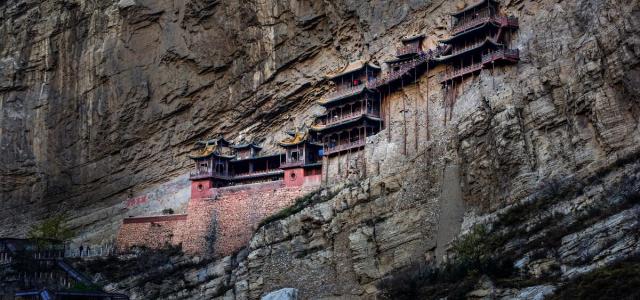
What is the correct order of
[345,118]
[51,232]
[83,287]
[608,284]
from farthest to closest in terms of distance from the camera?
[51,232] → [345,118] → [83,287] → [608,284]

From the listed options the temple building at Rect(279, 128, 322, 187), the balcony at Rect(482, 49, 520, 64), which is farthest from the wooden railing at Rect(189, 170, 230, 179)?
the balcony at Rect(482, 49, 520, 64)

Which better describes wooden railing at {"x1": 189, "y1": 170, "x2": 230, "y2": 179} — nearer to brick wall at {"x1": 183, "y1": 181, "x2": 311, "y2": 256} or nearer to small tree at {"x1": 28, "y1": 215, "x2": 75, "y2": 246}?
brick wall at {"x1": 183, "y1": 181, "x2": 311, "y2": 256}

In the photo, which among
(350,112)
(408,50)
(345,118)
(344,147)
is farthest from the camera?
(350,112)

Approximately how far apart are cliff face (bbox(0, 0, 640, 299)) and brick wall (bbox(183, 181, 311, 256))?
2.03 meters

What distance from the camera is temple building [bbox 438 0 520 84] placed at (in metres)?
37.4

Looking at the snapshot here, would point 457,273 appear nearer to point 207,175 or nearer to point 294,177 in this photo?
point 294,177

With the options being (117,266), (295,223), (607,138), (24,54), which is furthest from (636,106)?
(24,54)

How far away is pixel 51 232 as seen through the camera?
50.1m

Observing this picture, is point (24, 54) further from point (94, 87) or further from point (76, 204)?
point (76, 204)

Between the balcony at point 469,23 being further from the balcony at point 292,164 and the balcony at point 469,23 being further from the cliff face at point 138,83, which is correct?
the balcony at point 292,164

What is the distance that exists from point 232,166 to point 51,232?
10.9 meters

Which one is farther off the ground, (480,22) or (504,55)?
(480,22)

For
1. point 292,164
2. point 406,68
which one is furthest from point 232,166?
point 406,68

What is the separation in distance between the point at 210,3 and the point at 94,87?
9.32m
